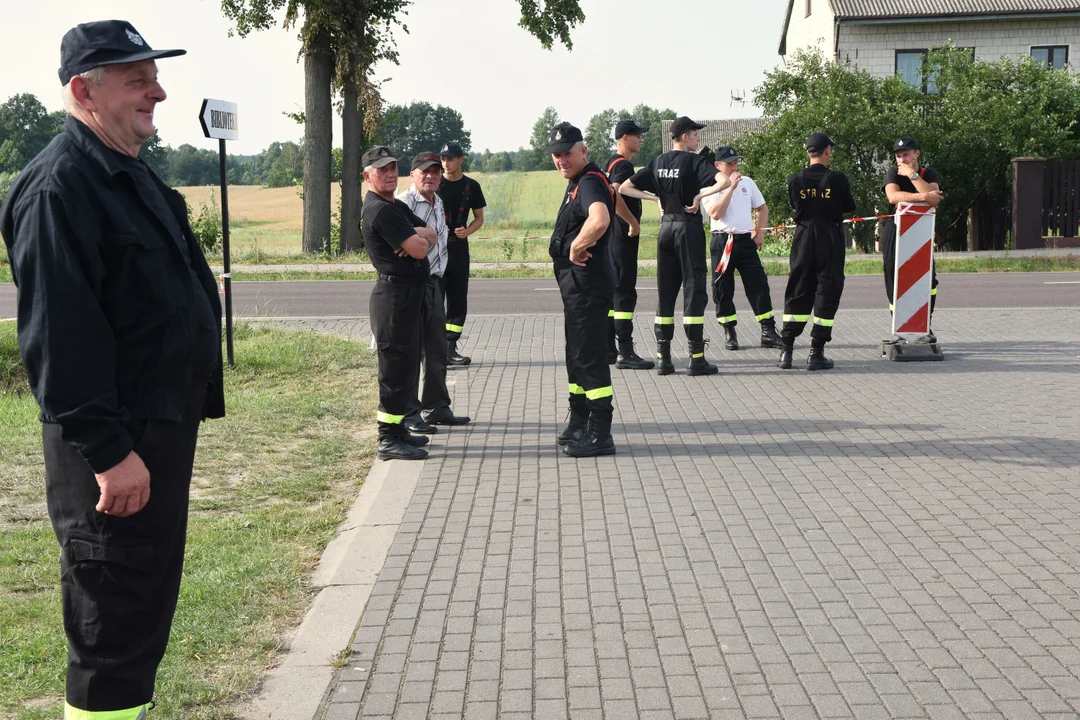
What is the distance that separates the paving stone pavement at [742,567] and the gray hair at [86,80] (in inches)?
83.1

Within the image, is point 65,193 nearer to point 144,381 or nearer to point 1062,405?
point 144,381

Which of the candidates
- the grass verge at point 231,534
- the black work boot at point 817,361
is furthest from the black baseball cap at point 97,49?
the black work boot at point 817,361

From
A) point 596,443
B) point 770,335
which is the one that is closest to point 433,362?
point 596,443

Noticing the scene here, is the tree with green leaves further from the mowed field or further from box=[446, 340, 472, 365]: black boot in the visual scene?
box=[446, 340, 472, 365]: black boot

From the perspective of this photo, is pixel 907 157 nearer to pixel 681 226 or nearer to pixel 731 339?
pixel 681 226

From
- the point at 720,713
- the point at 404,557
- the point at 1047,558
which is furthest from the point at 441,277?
the point at 720,713

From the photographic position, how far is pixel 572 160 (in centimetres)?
768

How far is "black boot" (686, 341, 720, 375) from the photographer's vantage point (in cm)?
1071

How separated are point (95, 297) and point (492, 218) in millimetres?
51274

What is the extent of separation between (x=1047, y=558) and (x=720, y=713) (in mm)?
2343

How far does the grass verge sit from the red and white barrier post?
5.14 metres

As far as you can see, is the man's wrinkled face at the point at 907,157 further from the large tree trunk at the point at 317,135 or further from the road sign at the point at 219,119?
the large tree trunk at the point at 317,135

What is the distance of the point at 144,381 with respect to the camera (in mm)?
3199

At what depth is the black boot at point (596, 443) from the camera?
7629 mm
